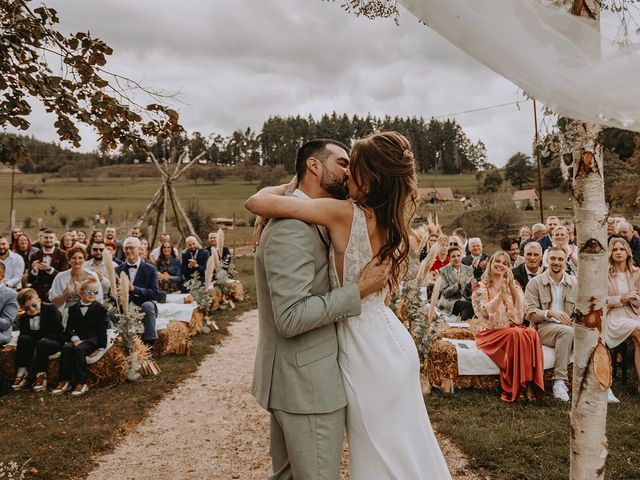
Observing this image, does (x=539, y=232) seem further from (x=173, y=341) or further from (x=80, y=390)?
(x=80, y=390)

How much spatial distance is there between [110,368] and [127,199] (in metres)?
34.9

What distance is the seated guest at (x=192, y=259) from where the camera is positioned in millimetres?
11086

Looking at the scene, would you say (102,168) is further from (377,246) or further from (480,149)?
(377,246)

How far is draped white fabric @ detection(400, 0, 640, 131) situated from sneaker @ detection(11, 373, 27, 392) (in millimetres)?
6547

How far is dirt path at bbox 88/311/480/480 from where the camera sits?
4309 mm

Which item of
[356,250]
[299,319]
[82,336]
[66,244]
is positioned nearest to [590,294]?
[356,250]

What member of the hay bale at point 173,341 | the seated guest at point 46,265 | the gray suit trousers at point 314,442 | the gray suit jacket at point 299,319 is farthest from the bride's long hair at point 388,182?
the seated guest at point 46,265

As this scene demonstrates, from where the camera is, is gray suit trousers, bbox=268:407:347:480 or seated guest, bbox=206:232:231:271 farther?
seated guest, bbox=206:232:231:271

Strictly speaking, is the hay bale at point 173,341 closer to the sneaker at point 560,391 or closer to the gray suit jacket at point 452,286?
the gray suit jacket at point 452,286

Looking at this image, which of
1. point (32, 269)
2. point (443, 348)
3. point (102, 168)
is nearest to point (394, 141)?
point (443, 348)

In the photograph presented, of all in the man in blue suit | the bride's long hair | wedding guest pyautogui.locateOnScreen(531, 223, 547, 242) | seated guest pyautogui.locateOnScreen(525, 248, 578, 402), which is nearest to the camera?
the bride's long hair

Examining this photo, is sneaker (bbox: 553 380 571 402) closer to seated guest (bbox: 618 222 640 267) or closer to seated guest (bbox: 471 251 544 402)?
seated guest (bbox: 471 251 544 402)

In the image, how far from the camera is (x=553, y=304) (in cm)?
619

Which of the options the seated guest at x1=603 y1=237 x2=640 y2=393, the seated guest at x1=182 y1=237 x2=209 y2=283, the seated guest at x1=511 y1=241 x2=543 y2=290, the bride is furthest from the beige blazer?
the seated guest at x1=182 y1=237 x2=209 y2=283
